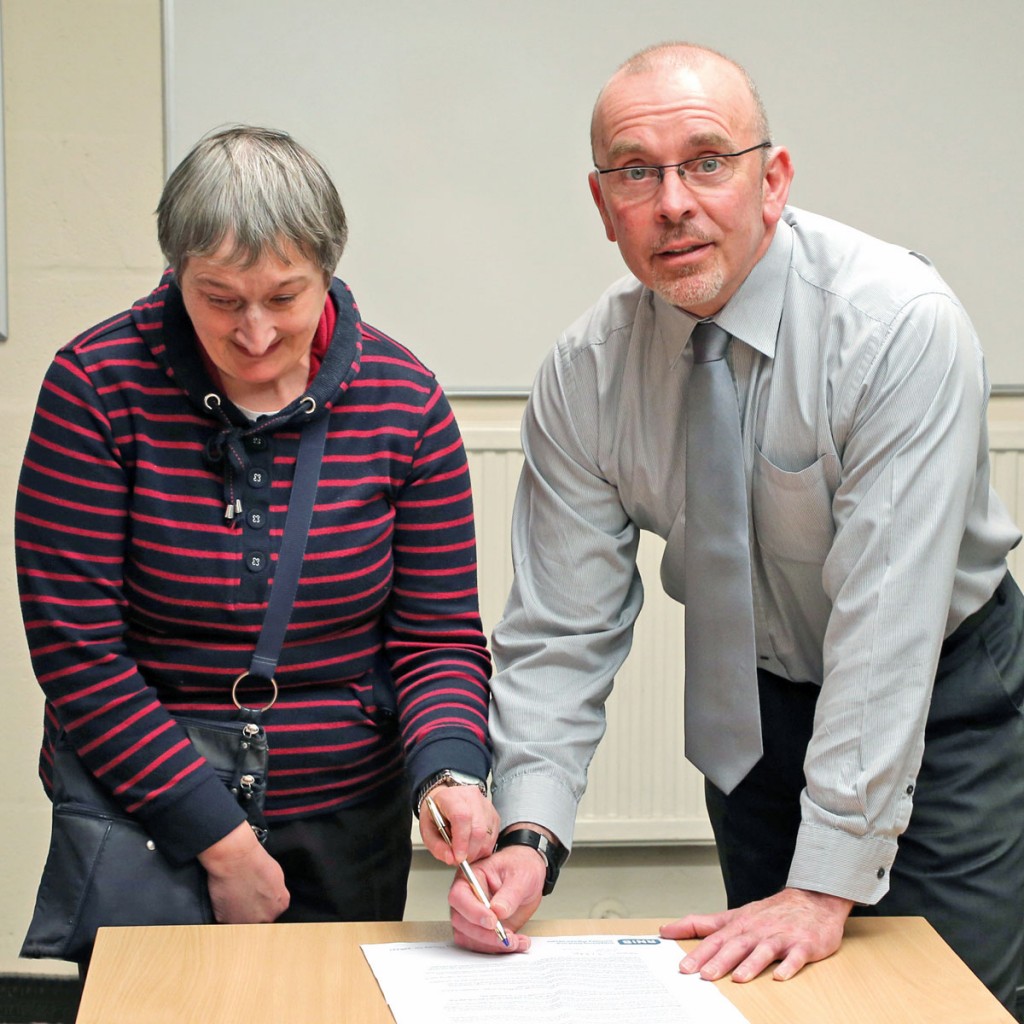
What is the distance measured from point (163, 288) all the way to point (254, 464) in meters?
0.23

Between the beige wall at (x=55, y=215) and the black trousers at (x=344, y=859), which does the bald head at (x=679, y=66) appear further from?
the beige wall at (x=55, y=215)

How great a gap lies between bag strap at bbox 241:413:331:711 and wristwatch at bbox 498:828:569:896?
32cm

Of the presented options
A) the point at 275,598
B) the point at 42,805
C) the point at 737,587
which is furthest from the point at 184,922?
the point at 42,805

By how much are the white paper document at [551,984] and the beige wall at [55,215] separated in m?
1.50

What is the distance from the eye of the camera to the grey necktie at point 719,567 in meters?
1.46

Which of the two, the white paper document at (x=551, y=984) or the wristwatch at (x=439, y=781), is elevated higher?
the wristwatch at (x=439, y=781)

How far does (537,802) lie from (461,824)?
0.42 feet

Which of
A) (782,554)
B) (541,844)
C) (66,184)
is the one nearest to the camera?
(541,844)

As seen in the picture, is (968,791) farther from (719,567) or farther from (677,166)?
(677,166)

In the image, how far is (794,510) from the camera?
145 centimetres

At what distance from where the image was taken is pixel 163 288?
141 cm

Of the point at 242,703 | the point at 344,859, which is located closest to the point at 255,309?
the point at 242,703

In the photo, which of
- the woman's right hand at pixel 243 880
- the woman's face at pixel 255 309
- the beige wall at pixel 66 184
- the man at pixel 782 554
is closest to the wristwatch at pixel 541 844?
the man at pixel 782 554

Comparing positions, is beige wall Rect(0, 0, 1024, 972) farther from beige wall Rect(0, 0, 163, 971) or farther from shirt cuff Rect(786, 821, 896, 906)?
shirt cuff Rect(786, 821, 896, 906)
